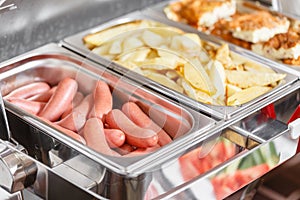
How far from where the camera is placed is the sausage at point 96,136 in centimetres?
139

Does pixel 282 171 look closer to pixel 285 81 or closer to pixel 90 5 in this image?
pixel 285 81

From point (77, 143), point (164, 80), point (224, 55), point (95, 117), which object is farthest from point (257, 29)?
point (77, 143)

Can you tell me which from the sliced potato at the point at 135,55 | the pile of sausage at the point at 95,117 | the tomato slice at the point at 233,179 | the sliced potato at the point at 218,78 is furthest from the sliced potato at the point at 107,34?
the tomato slice at the point at 233,179

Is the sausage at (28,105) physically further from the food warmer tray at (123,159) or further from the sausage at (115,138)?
the sausage at (115,138)

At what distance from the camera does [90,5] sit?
191 cm

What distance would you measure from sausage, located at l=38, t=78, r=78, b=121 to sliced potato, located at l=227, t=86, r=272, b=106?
0.38 metres

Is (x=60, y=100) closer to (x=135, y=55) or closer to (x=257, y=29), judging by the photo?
(x=135, y=55)

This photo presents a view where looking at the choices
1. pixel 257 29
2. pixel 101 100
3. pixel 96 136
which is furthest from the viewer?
pixel 257 29

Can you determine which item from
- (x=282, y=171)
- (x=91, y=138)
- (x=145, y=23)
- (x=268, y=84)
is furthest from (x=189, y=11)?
(x=91, y=138)

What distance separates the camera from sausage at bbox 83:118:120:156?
1.39 meters

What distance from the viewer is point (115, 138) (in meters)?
1.41

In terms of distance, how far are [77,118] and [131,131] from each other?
140mm

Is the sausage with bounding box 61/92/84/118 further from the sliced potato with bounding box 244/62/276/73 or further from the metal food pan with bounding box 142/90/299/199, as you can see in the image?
the sliced potato with bounding box 244/62/276/73

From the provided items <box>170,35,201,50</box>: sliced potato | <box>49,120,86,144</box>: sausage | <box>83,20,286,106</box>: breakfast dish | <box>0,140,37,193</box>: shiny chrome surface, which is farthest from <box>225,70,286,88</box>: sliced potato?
<box>0,140,37,193</box>: shiny chrome surface
